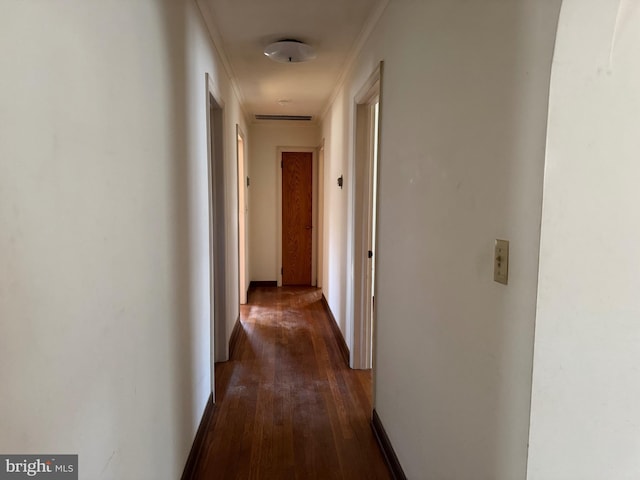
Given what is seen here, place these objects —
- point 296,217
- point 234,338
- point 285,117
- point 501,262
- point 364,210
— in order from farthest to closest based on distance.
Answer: point 296,217, point 285,117, point 234,338, point 364,210, point 501,262

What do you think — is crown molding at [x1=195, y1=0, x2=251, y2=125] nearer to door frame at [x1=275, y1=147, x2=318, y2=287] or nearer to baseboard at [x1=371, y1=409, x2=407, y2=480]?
door frame at [x1=275, y1=147, x2=318, y2=287]

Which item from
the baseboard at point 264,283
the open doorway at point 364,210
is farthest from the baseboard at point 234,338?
the baseboard at point 264,283

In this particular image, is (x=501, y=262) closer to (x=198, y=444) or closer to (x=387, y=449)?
(x=387, y=449)

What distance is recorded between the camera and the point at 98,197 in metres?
0.98

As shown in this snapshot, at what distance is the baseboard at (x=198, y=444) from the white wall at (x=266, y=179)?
3503mm

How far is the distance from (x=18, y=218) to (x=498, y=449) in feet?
3.91

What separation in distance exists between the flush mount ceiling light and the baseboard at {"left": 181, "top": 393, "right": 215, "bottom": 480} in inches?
90.9

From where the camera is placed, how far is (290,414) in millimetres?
2463

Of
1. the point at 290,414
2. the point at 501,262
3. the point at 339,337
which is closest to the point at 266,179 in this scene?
the point at 339,337

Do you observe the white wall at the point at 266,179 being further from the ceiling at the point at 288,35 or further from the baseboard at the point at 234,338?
the baseboard at the point at 234,338

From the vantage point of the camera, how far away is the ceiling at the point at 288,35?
2201 millimetres

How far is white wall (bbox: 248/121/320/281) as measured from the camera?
5703 mm

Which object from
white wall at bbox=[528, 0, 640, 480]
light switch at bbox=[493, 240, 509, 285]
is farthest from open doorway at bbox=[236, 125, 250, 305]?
white wall at bbox=[528, 0, 640, 480]

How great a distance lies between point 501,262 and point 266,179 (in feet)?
16.5
